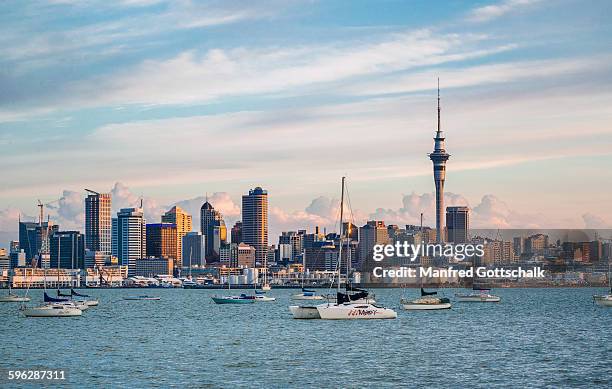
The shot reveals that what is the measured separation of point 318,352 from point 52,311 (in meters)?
63.5

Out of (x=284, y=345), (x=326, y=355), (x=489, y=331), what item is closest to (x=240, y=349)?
(x=284, y=345)

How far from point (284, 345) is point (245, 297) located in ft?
354

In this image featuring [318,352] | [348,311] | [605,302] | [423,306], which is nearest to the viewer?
[318,352]

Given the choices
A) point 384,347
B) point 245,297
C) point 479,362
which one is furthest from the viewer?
point 245,297

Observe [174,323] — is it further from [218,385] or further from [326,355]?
[218,385]

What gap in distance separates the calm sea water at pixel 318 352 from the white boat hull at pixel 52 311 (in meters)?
5.43

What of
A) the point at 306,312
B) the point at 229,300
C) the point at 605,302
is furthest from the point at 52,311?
the point at 605,302

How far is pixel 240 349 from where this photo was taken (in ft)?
276

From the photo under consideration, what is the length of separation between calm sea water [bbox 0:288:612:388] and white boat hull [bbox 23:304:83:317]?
5.43 m

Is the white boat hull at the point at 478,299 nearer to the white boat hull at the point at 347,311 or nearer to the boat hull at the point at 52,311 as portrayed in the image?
the boat hull at the point at 52,311

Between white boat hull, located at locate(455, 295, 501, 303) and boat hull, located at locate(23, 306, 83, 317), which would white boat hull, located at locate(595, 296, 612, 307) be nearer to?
white boat hull, located at locate(455, 295, 501, 303)

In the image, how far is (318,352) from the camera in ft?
260

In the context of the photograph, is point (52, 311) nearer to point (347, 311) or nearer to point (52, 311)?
point (52, 311)

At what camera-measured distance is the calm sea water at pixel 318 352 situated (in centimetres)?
6378
